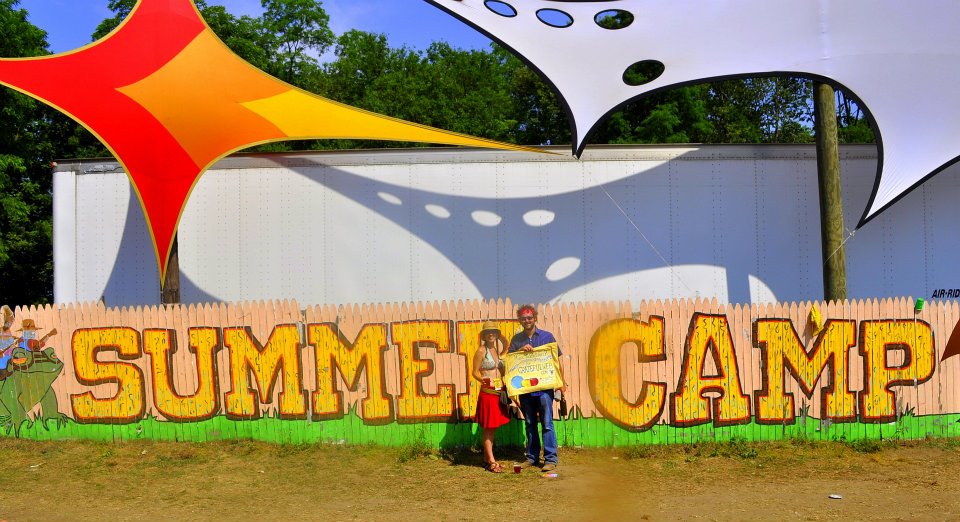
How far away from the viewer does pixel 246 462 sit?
8.79m

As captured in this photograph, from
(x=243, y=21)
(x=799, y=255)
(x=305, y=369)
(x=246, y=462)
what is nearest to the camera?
(x=246, y=462)

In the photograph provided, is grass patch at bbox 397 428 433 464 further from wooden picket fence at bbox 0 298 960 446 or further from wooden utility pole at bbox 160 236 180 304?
wooden utility pole at bbox 160 236 180 304

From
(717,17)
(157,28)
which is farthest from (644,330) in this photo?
(157,28)

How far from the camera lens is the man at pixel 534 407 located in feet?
26.5

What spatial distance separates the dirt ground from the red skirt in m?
0.50

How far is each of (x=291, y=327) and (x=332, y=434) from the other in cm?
132

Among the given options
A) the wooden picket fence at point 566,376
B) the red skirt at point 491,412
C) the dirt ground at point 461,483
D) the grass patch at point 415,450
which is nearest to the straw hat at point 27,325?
the dirt ground at point 461,483

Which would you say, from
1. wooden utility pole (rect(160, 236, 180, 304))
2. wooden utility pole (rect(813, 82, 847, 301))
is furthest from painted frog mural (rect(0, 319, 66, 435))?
wooden utility pole (rect(813, 82, 847, 301))

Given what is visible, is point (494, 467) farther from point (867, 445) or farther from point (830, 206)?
point (830, 206)

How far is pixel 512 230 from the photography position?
1120 cm

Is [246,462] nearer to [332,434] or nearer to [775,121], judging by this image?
[332,434]

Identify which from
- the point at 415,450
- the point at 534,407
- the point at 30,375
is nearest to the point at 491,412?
the point at 534,407

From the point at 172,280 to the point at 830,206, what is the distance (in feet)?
28.5

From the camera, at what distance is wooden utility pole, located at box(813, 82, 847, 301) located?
1045cm
